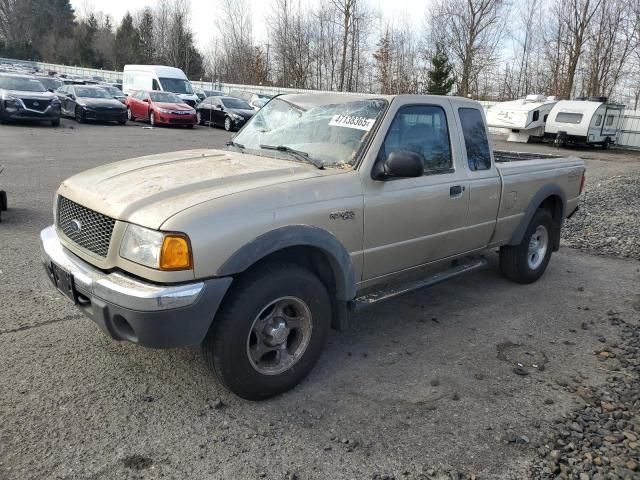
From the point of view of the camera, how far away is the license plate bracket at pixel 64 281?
125 inches

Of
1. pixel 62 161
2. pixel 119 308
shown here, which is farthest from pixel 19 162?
pixel 119 308

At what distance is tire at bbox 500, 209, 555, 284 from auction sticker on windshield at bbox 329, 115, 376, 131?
2.52 m

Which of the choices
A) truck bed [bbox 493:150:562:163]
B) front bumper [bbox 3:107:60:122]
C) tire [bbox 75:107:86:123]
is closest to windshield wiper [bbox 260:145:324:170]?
truck bed [bbox 493:150:562:163]

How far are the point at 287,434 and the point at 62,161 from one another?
450 inches

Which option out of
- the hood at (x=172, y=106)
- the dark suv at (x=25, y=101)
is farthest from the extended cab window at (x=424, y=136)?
the hood at (x=172, y=106)

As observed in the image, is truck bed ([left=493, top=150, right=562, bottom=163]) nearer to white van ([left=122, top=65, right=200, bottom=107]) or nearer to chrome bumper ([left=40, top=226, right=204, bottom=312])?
chrome bumper ([left=40, top=226, right=204, bottom=312])

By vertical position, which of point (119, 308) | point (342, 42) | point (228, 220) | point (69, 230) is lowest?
point (119, 308)

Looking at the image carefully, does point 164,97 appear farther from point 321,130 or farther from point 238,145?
point 321,130

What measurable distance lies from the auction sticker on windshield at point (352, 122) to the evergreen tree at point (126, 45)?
69.5 m

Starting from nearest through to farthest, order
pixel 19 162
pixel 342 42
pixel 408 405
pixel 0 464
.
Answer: pixel 0 464, pixel 408 405, pixel 19 162, pixel 342 42

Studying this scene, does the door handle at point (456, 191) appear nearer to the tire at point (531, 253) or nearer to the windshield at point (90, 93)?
the tire at point (531, 253)

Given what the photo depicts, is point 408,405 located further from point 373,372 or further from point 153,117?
point 153,117

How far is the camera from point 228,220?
2973 mm

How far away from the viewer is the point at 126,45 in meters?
67.7
